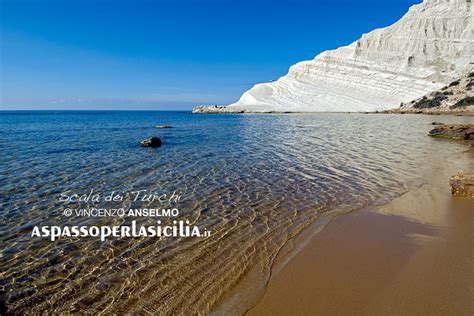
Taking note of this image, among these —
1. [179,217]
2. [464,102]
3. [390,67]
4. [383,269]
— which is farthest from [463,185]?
[390,67]

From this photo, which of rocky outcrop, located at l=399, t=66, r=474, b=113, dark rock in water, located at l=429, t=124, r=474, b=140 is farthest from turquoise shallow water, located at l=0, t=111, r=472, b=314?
rocky outcrop, located at l=399, t=66, r=474, b=113

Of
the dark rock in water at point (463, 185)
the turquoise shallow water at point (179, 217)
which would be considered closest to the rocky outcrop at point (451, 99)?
the turquoise shallow water at point (179, 217)

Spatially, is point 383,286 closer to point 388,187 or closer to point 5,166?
point 388,187

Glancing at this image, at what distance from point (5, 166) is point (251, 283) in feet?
42.4

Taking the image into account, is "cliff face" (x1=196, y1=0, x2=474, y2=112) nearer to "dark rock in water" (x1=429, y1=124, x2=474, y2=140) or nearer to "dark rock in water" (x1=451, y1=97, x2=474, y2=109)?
"dark rock in water" (x1=451, y1=97, x2=474, y2=109)

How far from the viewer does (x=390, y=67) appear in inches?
3698

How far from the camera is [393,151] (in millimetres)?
17125

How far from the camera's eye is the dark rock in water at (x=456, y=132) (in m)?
22.1

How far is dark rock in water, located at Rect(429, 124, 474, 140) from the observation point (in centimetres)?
2208

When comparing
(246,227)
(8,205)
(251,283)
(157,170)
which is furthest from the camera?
(157,170)

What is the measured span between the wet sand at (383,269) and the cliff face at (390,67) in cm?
8362

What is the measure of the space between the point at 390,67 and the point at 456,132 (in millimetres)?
81118

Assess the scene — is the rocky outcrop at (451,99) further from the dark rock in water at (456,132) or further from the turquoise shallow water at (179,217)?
the turquoise shallow water at (179,217)

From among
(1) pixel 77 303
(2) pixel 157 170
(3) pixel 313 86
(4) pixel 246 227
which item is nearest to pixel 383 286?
(4) pixel 246 227
